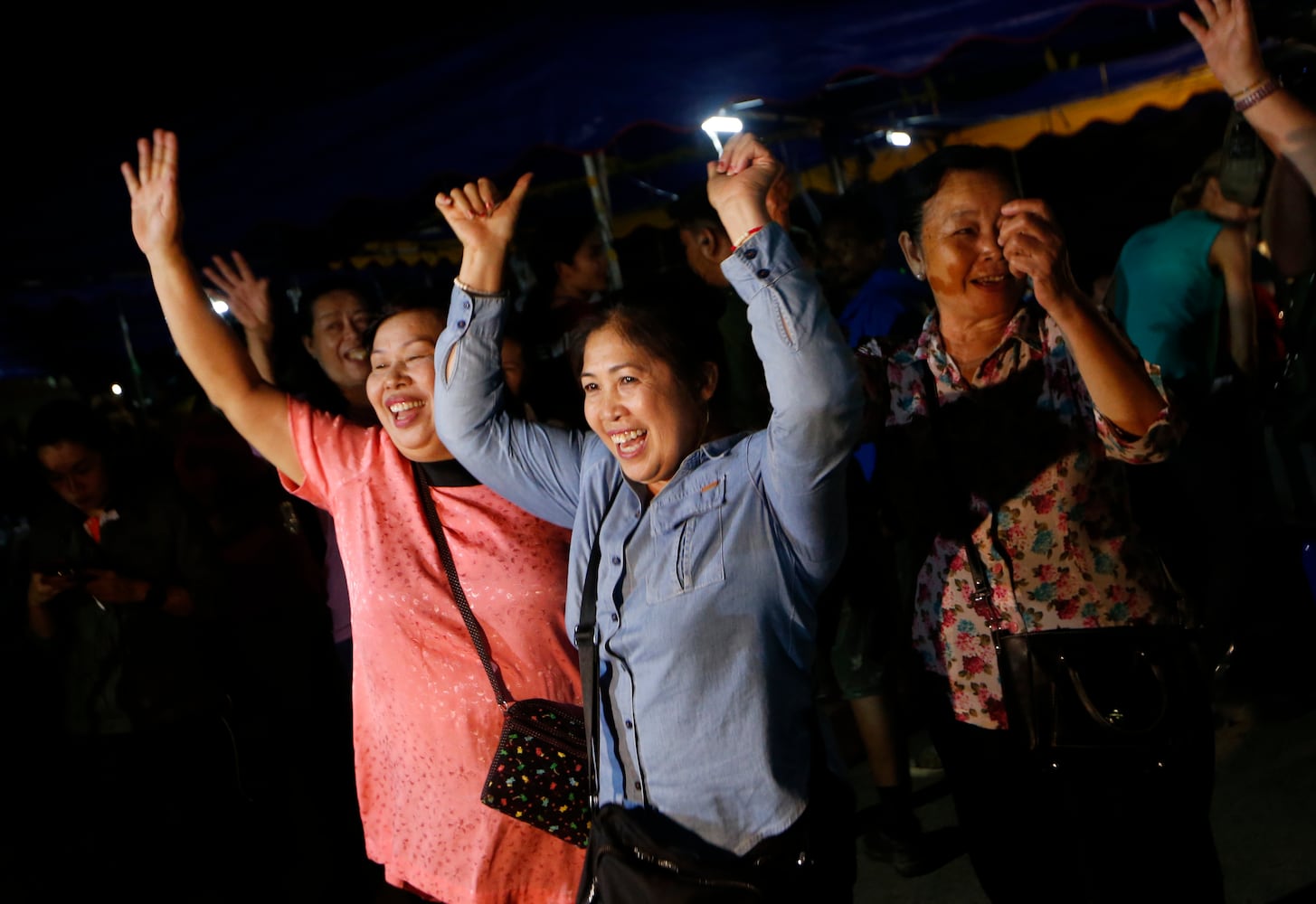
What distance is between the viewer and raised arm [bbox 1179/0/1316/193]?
85.7 inches

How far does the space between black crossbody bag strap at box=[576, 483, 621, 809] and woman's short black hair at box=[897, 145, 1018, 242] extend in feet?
3.55

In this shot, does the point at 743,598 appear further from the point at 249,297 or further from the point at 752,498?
the point at 249,297

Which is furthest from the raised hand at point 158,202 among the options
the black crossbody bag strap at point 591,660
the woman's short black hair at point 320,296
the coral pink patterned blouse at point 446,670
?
the black crossbody bag strap at point 591,660

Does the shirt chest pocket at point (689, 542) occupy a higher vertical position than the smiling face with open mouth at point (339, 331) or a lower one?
lower

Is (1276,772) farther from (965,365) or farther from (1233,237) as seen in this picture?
(965,365)

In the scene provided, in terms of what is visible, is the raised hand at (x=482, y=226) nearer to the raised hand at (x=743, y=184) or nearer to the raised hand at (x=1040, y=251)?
the raised hand at (x=743, y=184)

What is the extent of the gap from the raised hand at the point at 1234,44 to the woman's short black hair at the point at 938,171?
1.51 ft

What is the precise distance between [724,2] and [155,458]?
304 centimetres

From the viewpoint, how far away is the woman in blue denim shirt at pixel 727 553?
179 centimetres

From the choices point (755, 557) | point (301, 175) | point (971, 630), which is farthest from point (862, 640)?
point (301, 175)

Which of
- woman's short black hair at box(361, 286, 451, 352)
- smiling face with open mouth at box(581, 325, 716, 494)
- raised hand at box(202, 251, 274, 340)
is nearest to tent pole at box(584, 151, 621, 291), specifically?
raised hand at box(202, 251, 274, 340)

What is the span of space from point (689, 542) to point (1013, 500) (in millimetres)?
819

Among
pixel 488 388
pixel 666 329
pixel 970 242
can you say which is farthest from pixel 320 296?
pixel 970 242

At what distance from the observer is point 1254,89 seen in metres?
2.22
